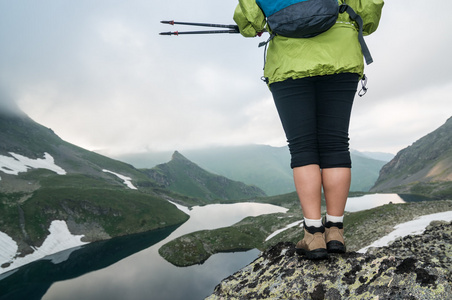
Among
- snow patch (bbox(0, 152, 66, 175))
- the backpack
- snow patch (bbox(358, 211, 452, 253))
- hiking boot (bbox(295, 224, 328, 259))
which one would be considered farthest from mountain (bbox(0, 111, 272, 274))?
the backpack

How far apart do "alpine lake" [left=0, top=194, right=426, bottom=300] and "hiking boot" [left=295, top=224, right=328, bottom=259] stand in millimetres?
53996

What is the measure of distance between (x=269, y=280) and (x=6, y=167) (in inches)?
6346

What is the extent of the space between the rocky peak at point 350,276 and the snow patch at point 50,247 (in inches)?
3586

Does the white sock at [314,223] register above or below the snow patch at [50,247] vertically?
above

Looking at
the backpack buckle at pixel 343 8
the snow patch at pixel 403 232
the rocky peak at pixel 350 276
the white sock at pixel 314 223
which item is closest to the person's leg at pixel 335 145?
the white sock at pixel 314 223

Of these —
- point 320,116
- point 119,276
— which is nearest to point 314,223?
point 320,116

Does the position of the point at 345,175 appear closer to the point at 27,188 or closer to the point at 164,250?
the point at 164,250

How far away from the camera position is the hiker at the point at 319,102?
285cm

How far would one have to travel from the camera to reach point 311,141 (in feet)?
10.1

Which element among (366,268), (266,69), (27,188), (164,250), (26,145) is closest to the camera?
(366,268)

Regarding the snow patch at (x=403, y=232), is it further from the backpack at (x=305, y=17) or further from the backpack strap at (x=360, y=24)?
the backpack at (x=305, y=17)

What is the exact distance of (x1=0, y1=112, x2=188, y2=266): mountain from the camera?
80312 millimetres

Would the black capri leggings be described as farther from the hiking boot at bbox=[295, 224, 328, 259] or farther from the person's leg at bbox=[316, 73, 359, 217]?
the hiking boot at bbox=[295, 224, 328, 259]

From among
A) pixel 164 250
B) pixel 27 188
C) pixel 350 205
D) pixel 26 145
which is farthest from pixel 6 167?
pixel 350 205
